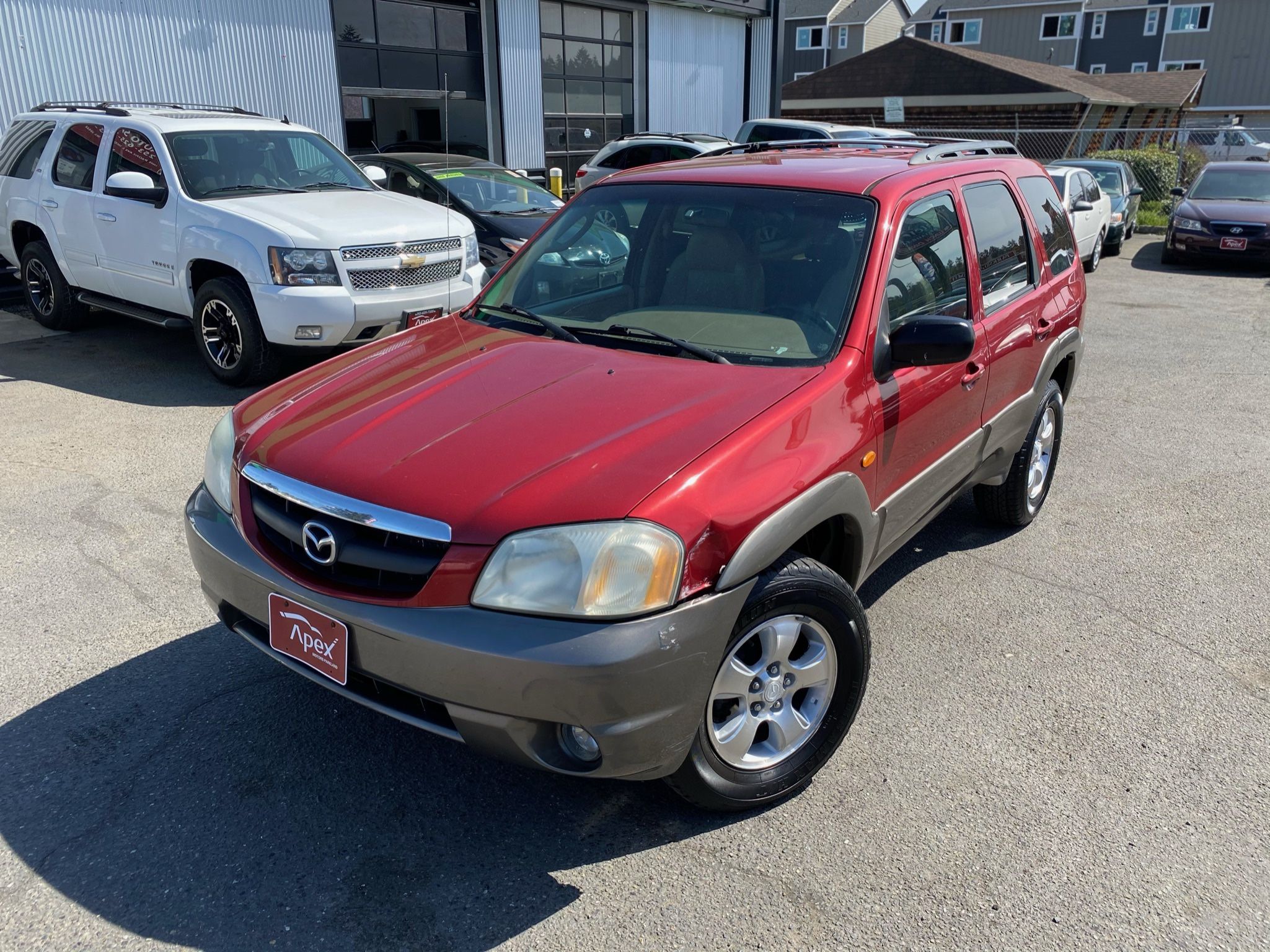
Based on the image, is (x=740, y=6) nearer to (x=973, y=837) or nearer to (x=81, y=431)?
(x=81, y=431)

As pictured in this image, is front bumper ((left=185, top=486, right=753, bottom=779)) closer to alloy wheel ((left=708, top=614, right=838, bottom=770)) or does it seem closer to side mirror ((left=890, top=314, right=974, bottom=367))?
alloy wheel ((left=708, top=614, right=838, bottom=770))

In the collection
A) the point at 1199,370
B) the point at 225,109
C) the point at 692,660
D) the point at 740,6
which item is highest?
the point at 740,6

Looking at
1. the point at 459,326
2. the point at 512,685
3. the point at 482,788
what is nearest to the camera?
the point at 512,685

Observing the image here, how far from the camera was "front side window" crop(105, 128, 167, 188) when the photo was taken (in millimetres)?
7465

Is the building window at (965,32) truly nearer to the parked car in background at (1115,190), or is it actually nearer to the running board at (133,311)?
the parked car in background at (1115,190)

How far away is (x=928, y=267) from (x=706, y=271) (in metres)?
0.83

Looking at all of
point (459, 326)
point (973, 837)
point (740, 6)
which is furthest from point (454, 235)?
point (740, 6)

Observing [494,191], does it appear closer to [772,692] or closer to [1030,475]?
[1030,475]

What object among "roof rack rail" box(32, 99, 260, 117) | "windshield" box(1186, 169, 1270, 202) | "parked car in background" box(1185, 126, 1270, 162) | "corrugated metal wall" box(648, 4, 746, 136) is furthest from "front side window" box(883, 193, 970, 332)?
"parked car in background" box(1185, 126, 1270, 162)

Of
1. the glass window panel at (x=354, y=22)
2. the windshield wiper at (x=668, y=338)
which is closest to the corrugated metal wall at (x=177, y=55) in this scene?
the glass window panel at (x=354, y=22)

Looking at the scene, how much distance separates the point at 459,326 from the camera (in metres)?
3.71

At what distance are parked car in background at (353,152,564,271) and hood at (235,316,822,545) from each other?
22.0ft

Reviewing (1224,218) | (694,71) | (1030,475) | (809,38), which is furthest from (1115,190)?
(809,38)

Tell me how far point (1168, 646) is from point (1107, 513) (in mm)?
1529
